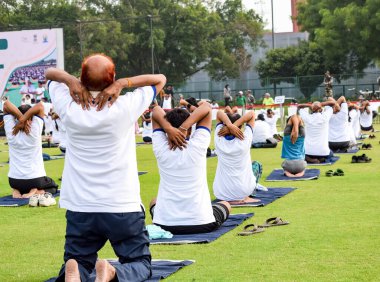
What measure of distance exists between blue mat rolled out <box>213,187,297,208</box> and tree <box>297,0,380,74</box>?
4228 centimetres

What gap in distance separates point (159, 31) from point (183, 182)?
61.4 meters

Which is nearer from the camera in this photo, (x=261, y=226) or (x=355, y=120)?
(x=261, y=226)

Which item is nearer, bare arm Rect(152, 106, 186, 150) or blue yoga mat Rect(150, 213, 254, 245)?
bare arm Rect(152, 106, 186, 150)

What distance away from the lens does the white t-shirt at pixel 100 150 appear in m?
6.97

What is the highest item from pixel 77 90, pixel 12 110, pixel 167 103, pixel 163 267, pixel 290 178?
pixel 77 90

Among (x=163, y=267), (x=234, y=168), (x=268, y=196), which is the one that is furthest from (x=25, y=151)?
(x=163, y=267)

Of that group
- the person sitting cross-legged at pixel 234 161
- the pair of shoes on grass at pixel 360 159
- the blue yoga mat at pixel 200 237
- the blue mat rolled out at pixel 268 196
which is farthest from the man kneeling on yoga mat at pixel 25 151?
the pair of shoes on grass at pixel 360 159

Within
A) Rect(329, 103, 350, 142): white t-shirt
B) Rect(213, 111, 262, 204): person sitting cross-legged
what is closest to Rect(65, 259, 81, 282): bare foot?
Rect(213, 111, 262, 204): person sitting cross-legged

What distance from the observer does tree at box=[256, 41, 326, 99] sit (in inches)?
2596

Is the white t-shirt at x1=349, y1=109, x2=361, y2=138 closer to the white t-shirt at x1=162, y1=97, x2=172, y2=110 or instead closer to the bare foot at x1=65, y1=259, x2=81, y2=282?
the white t-shirt at x1=162, y1=97, x2=172, y2=110

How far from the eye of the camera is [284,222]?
11.5m

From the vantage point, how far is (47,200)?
14.5 metres

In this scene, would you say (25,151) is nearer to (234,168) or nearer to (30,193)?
(30,193)

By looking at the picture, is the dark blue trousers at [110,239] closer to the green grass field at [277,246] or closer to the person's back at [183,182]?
the green grass field at [277,246]
